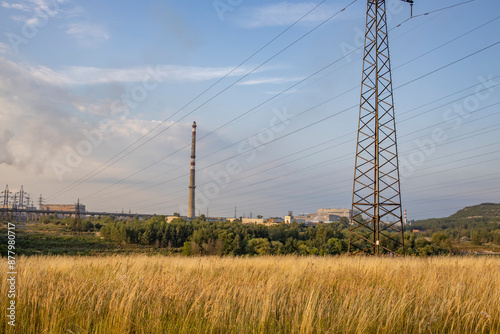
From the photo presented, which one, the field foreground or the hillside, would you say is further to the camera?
the hillside

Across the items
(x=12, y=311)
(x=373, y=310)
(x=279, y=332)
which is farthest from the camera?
(x=373, y=310)

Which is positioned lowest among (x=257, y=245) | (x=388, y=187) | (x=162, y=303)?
(x=257, y=245)

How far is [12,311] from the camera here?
14.5ft

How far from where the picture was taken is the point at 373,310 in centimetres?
472

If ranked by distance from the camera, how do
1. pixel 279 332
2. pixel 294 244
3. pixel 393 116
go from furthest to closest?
pixel 294 244
pixel 393 116
pixel 279 332

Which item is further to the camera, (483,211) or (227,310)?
(483,211)

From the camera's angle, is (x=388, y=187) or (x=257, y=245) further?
(x=257, y=245)

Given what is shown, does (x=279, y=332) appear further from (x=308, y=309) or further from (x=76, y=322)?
(x=76, y=322)

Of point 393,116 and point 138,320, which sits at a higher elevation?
point 393,116

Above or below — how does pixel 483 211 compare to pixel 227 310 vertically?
below

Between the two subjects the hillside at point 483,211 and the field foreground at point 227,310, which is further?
the hillside at point 483,211

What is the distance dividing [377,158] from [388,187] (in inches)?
59.6

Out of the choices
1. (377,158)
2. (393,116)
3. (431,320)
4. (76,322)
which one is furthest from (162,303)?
(393,116)

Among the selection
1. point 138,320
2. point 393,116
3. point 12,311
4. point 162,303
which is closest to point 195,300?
point 162,303
